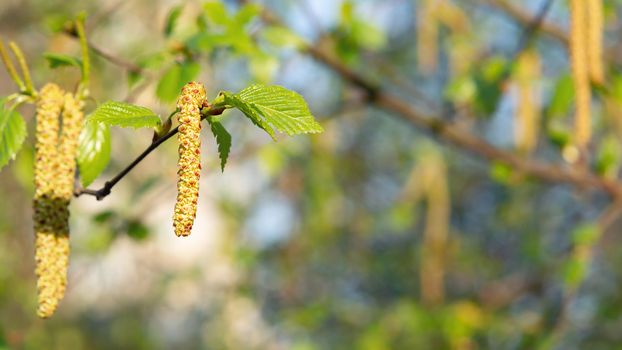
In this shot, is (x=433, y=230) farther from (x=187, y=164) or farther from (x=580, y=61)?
(x=187, y=164)

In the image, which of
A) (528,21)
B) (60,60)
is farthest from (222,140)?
(528,21)

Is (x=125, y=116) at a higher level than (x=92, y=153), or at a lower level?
higher

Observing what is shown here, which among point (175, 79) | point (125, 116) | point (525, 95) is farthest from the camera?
point (525, 95)

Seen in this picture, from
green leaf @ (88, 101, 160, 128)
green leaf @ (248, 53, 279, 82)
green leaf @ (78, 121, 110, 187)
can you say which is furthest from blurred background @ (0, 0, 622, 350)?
green leaf @ (88, 101, 160, 128)

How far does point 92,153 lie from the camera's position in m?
1.05

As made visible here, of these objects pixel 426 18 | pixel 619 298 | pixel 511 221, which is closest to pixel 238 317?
pixel 511 221

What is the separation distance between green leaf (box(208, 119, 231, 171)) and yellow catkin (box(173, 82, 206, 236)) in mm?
96

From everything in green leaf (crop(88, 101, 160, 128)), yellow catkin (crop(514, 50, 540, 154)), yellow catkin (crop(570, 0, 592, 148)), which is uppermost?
yellow catkin (crop(570, 0, 592, 148))

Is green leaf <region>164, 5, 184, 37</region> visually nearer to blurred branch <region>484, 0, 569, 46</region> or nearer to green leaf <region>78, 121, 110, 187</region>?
green leaf <region>78, 121, 110, 187</region>

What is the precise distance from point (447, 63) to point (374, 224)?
1.39 m

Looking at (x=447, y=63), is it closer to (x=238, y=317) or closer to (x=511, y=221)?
(x=511, y=221)

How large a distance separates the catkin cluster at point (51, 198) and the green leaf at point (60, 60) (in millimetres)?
134

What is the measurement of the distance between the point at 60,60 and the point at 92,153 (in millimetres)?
192

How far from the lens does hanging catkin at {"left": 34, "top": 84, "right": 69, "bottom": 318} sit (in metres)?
0.94
